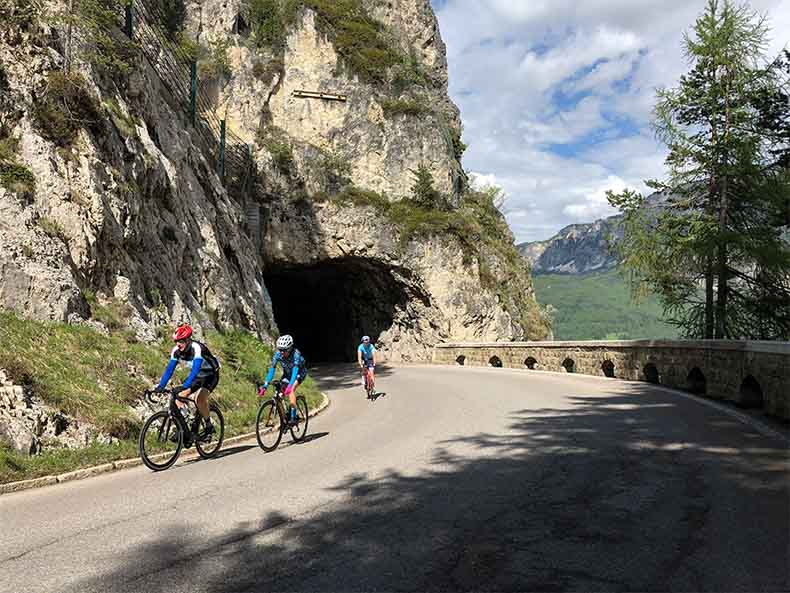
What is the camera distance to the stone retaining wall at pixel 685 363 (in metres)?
10.6

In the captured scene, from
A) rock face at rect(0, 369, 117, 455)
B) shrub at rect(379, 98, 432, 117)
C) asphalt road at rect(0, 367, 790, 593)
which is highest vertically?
Result: shrub at rect(379, 98, 432, 117)

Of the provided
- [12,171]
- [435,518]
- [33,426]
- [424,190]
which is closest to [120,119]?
[12,171]

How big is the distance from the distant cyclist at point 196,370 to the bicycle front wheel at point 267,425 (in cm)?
86

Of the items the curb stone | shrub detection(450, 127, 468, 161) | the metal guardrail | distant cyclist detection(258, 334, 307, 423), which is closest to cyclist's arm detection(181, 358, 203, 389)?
the curb stone

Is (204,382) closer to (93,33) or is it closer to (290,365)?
(290,365)

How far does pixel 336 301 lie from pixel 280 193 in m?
10.9

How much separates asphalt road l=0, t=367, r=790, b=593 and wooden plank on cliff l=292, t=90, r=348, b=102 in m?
31.0

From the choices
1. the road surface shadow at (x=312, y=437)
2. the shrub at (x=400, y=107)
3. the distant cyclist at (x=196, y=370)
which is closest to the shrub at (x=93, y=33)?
the distant cyclist at (x=196, y=370)

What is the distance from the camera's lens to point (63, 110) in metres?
12.5

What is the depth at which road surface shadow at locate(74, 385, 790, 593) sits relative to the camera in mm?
3881

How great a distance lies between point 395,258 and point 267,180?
29.1 ft

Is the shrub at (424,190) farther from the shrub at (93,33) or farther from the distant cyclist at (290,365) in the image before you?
the distant cyclist at (290,365)

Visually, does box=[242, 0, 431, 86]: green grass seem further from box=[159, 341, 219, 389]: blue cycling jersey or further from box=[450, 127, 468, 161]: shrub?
box=[159, 341, 219, 389]: blue cycling jersey

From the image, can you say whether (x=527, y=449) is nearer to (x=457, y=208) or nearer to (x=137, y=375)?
(x=137, y=375)
